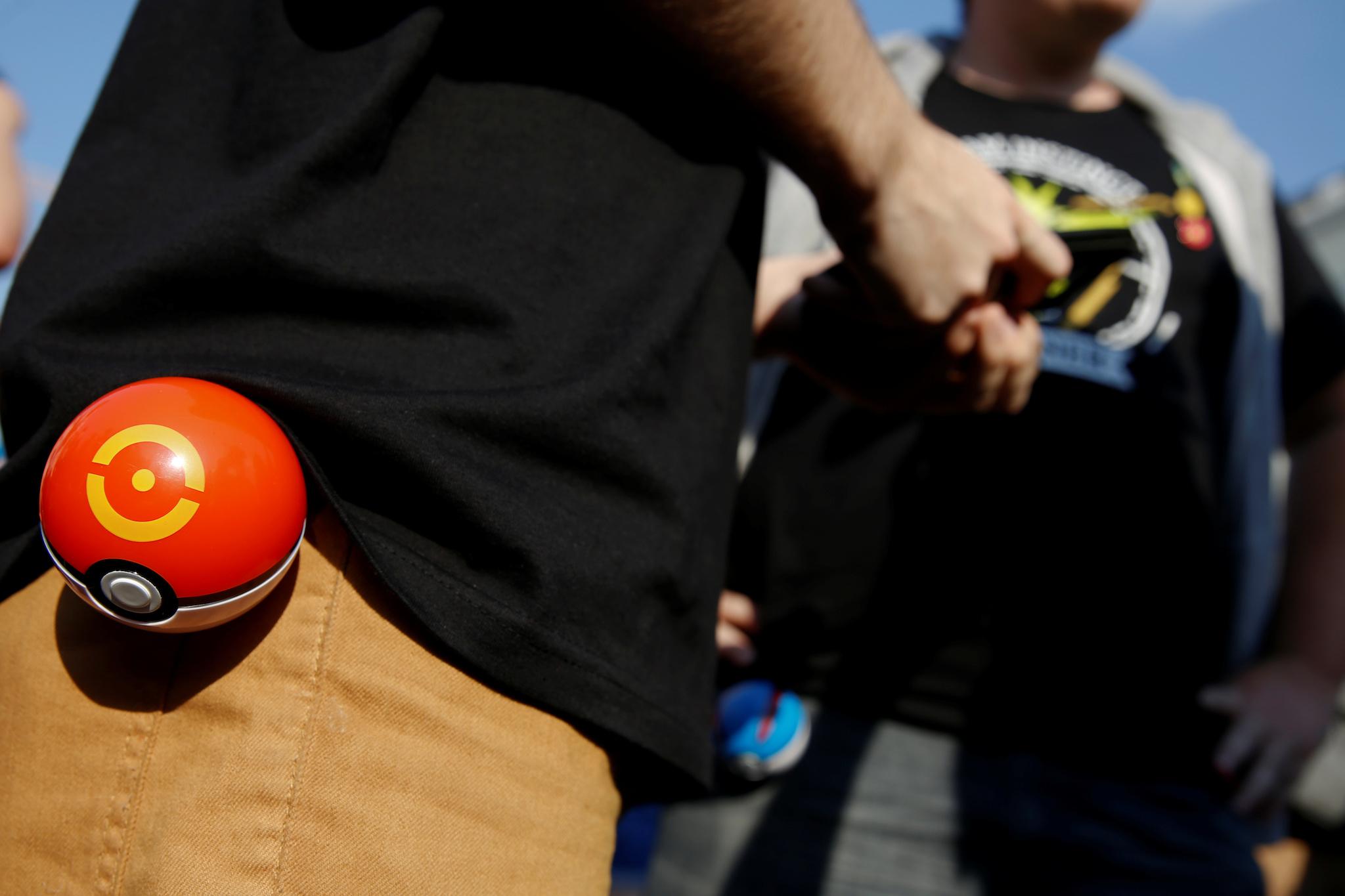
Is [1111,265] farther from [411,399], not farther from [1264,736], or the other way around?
[411,399]

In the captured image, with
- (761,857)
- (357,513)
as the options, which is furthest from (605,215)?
(761,857)

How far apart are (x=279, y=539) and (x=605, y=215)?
36 centimetres

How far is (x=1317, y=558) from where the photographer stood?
1783mm

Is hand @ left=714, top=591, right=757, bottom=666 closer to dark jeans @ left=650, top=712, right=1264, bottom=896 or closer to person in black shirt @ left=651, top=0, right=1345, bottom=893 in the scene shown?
person in black shirt @ left=651, top=0, right=1345, bottom=893

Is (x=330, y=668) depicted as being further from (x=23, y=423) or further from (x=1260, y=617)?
(x=1260, y=617)

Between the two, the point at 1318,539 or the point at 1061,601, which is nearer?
the point at 1061,601

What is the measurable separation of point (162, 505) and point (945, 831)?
4.77 ft

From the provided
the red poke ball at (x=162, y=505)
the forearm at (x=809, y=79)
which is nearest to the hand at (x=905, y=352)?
the forearm at (x=809, y=79)

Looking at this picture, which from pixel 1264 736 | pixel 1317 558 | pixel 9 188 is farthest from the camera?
pixel 1317 558

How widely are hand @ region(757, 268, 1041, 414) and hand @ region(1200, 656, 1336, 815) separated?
0.82 metres

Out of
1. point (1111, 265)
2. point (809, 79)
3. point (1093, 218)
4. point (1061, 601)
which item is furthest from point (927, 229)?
point (1061, 601)

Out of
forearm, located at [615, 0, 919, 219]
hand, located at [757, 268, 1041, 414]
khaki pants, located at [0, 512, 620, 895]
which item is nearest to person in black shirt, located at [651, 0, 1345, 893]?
hand, located at [757, 268, 1041, 414]

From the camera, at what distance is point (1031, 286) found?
3.56ft

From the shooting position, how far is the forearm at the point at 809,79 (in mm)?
745
